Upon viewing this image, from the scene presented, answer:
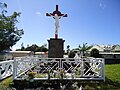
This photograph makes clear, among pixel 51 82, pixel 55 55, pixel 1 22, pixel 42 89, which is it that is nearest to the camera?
pixel 42 89

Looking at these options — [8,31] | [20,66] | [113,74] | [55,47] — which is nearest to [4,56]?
[8,31]

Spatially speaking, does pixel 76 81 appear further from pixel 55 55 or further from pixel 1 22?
pixel 1 22

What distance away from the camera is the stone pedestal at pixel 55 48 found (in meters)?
10.4

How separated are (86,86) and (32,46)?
6074 centimetres

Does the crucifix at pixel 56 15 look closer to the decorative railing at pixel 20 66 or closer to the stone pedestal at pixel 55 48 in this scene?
the stone pedestal at pixel 55 48

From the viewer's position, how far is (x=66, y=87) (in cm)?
679

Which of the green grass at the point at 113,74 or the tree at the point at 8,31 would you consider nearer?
the green grass at the point at 113,74

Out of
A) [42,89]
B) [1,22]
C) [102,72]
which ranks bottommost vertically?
[42,89]

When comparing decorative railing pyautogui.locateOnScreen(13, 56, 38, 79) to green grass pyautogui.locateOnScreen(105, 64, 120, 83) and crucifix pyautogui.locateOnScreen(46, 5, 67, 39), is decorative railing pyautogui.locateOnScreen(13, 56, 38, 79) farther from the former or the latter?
green grass pyautogui.locateOnScreen(105, 64, 120, 83)

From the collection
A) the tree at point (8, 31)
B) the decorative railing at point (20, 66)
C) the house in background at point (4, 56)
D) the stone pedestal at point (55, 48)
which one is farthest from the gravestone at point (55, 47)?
the house in background at point (4, 56)

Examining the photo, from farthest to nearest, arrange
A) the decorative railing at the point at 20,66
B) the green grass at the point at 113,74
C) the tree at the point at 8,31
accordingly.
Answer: the tree at the point at 8,31 < the green grass at the point at 113,74 < the decorative railing at the point at 20,66

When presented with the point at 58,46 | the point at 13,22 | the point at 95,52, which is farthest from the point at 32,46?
the point at 58,46

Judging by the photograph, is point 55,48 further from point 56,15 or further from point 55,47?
point 56,15

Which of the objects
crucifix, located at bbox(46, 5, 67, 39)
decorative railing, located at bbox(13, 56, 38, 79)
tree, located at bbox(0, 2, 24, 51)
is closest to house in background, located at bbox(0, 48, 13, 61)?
tree, located at bbox(0, 2, 24, 51)
